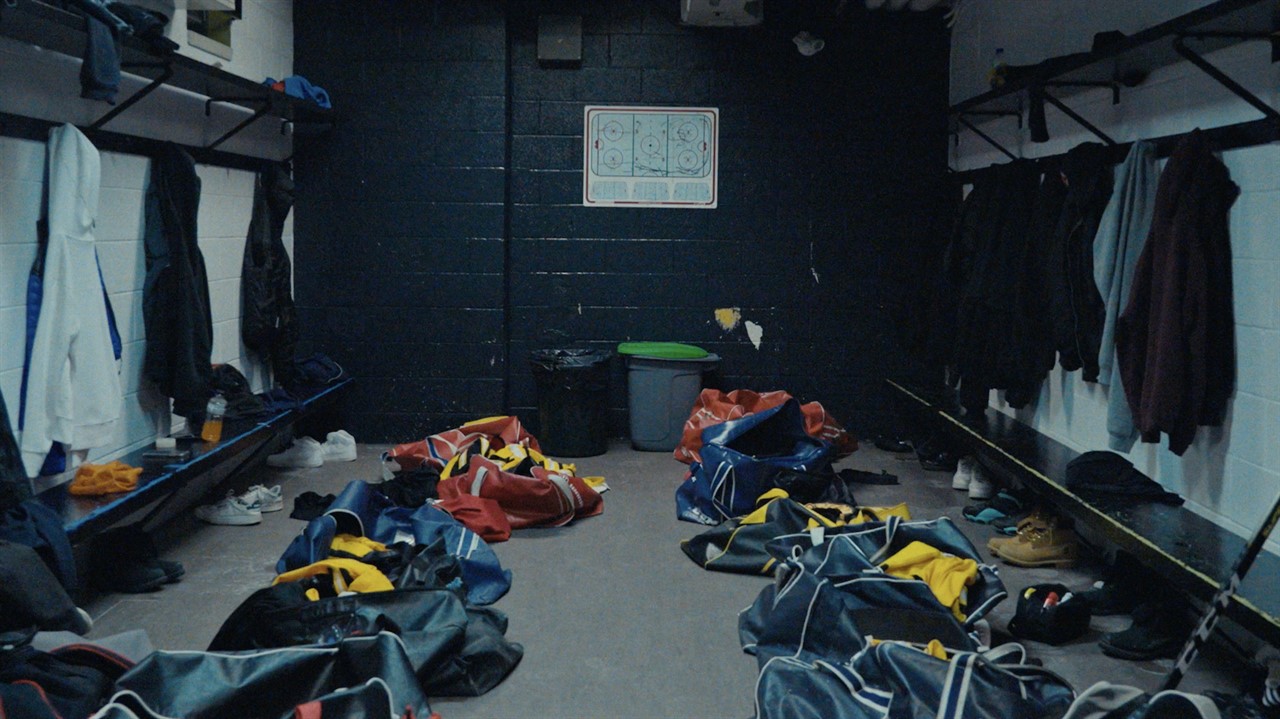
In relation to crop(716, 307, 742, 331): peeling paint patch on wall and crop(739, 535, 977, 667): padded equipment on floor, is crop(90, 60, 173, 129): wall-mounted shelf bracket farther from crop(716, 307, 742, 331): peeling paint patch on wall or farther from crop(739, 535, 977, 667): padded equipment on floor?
crop(716, 307, 742, 331): peeling paint patch on wall

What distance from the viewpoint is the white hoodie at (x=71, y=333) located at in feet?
12.7

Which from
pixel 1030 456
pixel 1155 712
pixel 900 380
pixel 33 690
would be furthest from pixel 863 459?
pixel 33 690

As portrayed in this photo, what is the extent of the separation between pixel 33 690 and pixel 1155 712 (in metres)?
2.42

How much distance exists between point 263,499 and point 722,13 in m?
3.58

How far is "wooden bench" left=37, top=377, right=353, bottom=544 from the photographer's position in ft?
12.2

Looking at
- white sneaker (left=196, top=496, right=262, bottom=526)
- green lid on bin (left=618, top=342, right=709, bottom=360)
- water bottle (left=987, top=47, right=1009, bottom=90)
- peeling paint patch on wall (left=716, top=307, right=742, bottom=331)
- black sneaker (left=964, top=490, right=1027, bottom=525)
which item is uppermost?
water bottle (left=987, top=47, right=1009, bottom=90)

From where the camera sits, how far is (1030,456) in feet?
15.8

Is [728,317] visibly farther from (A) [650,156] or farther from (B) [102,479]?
(B) [102,479]

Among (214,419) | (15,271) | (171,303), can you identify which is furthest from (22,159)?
(214,419)

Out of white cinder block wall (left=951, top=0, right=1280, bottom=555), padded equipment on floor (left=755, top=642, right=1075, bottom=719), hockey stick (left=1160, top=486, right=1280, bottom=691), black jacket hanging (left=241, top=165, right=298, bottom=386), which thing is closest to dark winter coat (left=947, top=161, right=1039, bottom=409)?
white cinder block wall (left=951, top=0, right=1280, bottom=555)

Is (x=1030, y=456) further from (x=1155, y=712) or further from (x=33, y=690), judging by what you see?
(x=33, y=690)

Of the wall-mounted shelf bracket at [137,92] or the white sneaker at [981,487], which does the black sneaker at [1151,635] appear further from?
the wall-mounted shelf bracket at [137,92]

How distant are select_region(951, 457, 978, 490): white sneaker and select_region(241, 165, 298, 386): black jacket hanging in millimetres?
3532

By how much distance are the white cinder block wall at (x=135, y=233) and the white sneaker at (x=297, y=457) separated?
0.43m
